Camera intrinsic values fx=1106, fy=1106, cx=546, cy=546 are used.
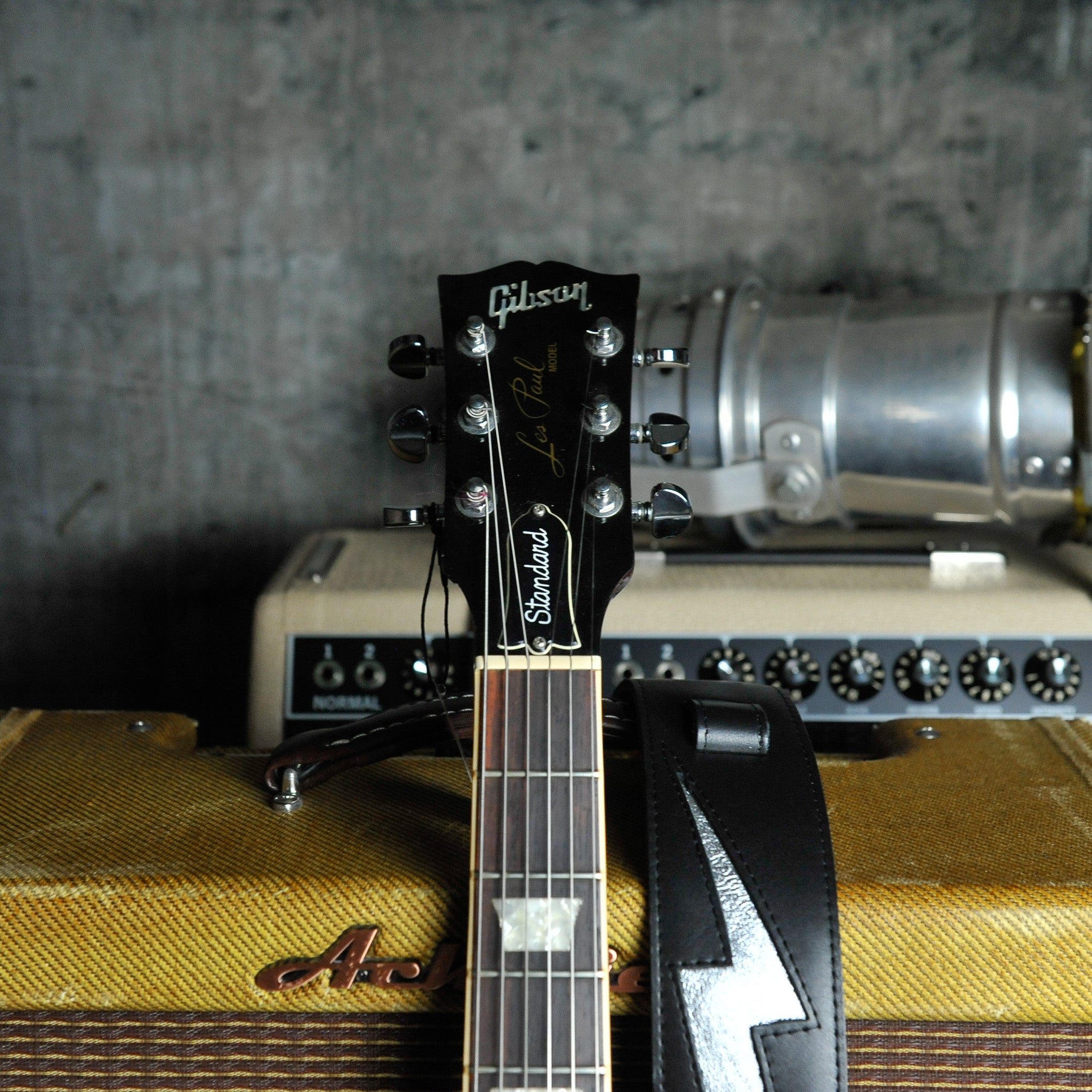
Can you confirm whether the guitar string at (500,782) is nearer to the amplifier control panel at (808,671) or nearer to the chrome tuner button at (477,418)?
the chrome tuner button at (477,418)

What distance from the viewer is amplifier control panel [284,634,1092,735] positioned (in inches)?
39.1

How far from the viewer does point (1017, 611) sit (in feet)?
3.27

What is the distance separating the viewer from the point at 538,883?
2.00 ft

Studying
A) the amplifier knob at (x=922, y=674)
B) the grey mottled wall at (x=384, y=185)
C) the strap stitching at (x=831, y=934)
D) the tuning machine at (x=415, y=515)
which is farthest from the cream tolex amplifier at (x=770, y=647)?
the grey mottled wall at (x=384, y=185)

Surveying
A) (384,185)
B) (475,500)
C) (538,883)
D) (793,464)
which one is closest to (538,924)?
(538,883)

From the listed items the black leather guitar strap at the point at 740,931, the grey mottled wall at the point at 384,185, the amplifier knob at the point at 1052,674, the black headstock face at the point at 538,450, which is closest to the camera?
the black leather guitar strap at the point at 740,931

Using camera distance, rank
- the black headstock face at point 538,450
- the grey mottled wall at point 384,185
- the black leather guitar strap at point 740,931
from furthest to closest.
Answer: the grey mottled wall at point 384,185 → the black headstock face at point 538,450 → the black leather guitar strap at point 740,931

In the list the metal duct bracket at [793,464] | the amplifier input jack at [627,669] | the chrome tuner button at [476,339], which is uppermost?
the chrome tuner button at [476,339]

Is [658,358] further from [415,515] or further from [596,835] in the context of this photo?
[596,835]

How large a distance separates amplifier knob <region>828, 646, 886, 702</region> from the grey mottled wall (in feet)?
2.09

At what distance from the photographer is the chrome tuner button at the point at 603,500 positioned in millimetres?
702

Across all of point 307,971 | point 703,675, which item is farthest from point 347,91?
point 307,971

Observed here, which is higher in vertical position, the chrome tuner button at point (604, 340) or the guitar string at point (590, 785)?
the chrome tuner button at point (604, 340)

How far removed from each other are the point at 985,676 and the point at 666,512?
1.43 feet
